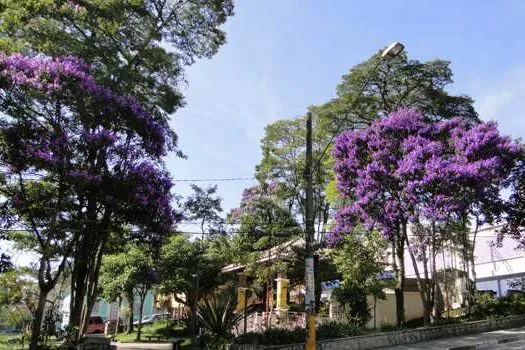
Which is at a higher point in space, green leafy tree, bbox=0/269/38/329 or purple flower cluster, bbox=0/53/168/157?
purple flower cluster, bbox=0/53/168/157

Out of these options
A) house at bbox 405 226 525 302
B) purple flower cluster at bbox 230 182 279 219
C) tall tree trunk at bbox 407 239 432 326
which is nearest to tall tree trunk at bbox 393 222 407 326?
tall tree trunk at bbox 407 239 432 326

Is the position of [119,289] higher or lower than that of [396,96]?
lower

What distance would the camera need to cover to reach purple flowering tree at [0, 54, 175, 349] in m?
12.5

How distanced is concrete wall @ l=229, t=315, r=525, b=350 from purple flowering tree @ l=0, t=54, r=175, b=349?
521cm

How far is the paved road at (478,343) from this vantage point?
49.6 ft

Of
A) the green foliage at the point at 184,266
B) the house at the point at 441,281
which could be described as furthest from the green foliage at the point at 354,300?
the green foliage at the point at 184,266

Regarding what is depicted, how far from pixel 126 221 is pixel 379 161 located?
11220mm

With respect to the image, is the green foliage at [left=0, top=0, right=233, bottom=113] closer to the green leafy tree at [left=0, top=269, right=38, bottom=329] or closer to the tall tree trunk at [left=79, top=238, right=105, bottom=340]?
the tall tree trunk at [left=79, top=238, right=105, bottom=340]

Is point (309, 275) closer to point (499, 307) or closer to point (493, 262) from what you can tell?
point (499, 307)

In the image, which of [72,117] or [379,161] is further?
[379,161]

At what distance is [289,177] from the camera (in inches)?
1374

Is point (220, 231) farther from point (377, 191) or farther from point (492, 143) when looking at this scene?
point (492, 143)

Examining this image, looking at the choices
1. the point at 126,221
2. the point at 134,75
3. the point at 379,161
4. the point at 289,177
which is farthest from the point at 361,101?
the point at 126,221

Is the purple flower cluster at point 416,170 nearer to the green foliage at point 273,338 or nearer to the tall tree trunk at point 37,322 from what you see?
the green foliage at point 273,338
